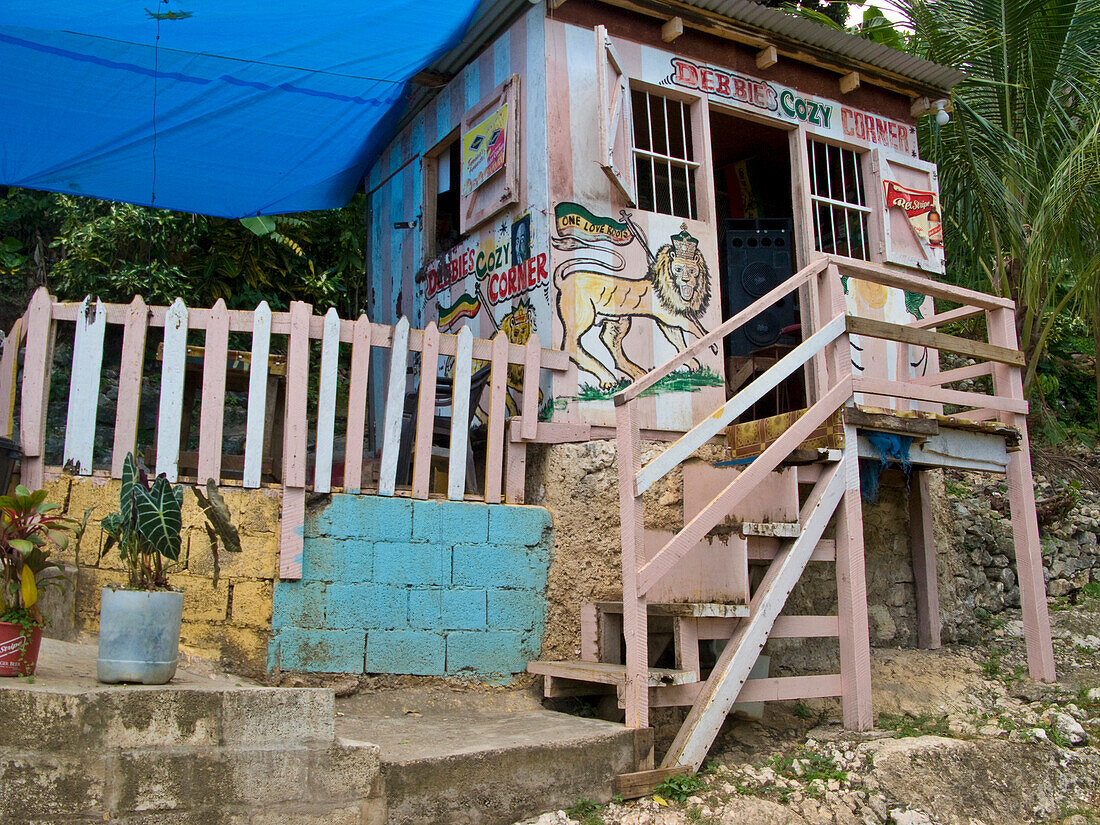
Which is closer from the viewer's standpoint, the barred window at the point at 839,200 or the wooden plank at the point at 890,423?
the wooden plank at the point at 890,423

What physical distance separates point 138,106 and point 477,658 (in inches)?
188

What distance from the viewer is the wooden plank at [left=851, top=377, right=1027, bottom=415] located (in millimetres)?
5238

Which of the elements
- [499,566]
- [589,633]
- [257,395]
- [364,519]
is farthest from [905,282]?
[257,395]

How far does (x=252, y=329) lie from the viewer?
4.96 metres

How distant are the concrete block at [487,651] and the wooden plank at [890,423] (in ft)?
7.20

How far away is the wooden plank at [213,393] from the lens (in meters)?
4.82

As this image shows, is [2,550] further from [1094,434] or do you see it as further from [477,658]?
[1094,434]

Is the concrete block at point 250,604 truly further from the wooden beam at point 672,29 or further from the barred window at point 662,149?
the wooden beam at point 672,29

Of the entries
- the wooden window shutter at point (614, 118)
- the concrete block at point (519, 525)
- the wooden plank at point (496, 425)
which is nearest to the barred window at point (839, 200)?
the wooden window shutter at point (614, 118)

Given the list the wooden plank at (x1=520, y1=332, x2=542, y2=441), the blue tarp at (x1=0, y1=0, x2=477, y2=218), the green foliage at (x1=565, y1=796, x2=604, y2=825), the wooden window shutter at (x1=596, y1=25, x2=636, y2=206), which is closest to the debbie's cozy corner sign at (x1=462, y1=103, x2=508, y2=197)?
the blue tarp at (x1=0, y1=0, x2=477, y2=218)

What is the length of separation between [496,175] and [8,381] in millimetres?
3375

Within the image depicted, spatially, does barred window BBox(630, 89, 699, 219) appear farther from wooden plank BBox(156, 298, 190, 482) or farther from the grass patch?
the grass patch

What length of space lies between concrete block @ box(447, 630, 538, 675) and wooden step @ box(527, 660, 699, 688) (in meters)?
0.09

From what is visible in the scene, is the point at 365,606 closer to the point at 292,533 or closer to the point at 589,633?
the point at 292,533
